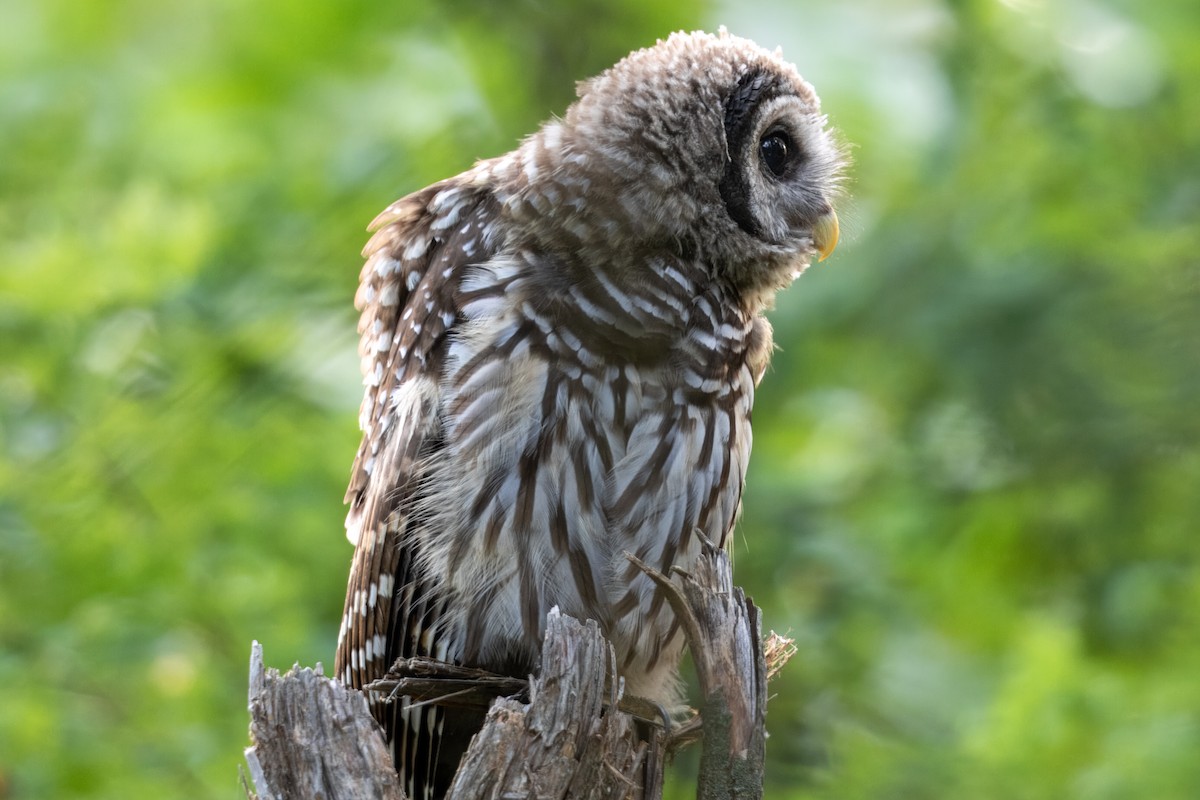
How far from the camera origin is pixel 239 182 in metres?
5.34

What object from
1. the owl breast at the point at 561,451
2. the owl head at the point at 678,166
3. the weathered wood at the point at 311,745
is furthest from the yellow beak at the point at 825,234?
the weathered wood at the point at 311,745

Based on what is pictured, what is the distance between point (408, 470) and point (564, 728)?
93 cm

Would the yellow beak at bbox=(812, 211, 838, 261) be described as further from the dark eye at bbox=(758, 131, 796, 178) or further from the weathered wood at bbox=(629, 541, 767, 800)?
Result: the weathered wood at bbox=(629, 541, 767, 800)

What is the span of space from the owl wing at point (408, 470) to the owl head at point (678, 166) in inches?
8.1

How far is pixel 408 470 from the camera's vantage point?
2.99 meters

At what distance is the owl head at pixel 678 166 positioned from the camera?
2973 millimetres

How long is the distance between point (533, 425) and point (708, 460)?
1.45 feet

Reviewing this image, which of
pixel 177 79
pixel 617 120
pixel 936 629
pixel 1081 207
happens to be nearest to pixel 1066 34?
pixel 1081 207

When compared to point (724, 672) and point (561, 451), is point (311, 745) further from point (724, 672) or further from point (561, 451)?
point (561, 451)

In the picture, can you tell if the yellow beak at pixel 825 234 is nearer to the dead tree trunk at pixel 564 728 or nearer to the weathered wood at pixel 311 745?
the dead tree trunk at pixel 564 728

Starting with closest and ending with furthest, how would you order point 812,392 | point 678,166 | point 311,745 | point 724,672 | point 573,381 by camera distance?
point 311,745 < point 724,672 < point 573,381 < point 678,166 < point 812,392

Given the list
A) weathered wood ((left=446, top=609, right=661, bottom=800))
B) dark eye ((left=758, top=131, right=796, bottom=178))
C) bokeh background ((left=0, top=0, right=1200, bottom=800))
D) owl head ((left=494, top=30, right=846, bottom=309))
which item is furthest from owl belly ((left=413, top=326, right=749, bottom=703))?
bokeh background ((left=0, top=0, right=1200, bottom=800))

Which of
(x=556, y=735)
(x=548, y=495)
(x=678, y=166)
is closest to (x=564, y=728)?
(x=556, y=735)

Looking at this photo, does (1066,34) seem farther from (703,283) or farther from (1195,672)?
(703,283)
